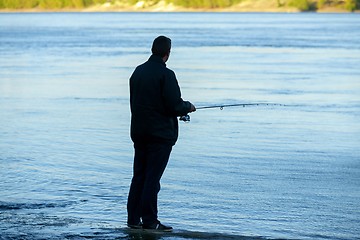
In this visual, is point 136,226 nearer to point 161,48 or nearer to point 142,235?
point 142,235

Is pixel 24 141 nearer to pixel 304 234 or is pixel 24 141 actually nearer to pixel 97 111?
pixel 97 111

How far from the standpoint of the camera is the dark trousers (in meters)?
8.86

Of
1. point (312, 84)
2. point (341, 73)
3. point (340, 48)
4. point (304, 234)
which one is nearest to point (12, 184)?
point (304, 234)

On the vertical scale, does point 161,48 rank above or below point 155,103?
above

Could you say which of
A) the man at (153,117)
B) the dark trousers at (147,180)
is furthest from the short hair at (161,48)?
the dark trousers at (147,180)

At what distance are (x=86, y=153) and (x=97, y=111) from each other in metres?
5.76

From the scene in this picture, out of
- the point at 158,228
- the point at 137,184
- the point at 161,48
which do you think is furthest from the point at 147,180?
the point at 161,48

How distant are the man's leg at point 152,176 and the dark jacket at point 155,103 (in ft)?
0.28

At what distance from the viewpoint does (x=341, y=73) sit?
103 ft

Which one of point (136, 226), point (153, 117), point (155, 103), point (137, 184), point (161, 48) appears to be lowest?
point (136, 226)

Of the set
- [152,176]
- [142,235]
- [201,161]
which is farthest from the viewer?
[201,161]

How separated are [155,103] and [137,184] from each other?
840mm

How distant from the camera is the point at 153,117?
8750 millimetres

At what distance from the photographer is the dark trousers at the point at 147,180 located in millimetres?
8859
